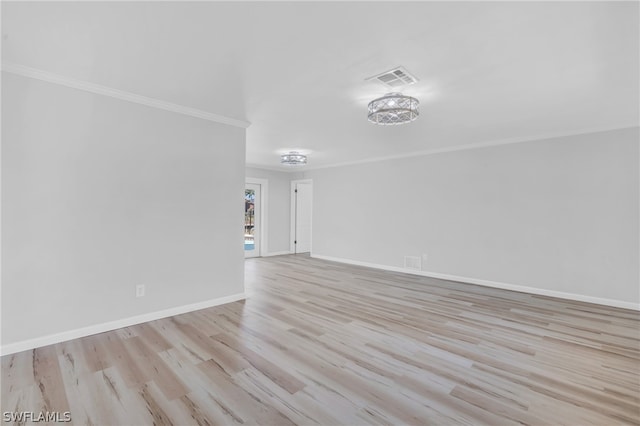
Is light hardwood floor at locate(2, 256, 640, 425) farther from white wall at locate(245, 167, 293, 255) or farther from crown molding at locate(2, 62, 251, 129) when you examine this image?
white wall at locate(245, 167, 293, 255)

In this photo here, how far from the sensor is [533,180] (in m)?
4.50

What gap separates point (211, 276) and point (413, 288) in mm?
3056

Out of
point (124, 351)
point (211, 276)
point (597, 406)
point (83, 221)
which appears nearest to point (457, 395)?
point (597, 406)

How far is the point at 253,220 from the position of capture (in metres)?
7.84

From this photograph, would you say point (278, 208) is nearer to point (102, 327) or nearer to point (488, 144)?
point (488, 144)

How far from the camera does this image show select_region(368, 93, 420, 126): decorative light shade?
284 cm

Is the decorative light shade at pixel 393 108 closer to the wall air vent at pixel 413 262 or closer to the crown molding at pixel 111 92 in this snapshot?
the crown molding at pixel 111 92

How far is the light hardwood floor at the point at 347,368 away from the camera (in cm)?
180

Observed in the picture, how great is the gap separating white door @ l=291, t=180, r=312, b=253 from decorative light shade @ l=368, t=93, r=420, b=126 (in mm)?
5204

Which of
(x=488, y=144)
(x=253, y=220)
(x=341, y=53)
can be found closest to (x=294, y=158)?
(x=253, y=220)

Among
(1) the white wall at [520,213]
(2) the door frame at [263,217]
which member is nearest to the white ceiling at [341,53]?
(1) the white wall at [520,213]

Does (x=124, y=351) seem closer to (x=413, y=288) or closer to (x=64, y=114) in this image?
(x=64, y=114)

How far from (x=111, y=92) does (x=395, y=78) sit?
8.95 feet

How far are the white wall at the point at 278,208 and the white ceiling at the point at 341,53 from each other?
4330 millimetres
